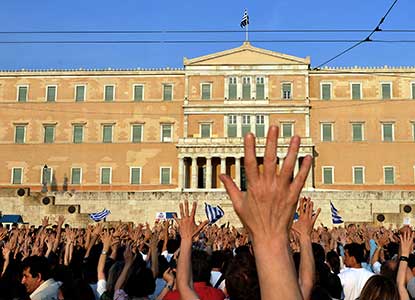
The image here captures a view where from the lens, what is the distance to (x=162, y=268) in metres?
7.35

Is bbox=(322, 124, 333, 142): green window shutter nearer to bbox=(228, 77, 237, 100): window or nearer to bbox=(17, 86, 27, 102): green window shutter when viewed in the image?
bbox=(228, 77, 237, 100): window

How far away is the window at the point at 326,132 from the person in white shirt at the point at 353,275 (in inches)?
1595

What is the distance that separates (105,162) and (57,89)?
8179mm

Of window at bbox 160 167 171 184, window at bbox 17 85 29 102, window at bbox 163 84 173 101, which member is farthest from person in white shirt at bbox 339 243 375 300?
window at bbox 17 85 29 102

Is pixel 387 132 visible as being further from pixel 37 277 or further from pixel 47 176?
pixel 37 277

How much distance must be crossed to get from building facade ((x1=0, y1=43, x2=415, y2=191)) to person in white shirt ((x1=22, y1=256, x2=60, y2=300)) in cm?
3960

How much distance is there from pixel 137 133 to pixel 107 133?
8.82 ft

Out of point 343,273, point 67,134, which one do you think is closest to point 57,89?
point 67,134

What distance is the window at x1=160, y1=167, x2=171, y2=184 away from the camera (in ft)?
153

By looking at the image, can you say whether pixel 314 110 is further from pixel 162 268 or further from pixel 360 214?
pixel 162 268

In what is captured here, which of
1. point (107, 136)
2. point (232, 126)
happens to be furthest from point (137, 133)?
point (232, 126)

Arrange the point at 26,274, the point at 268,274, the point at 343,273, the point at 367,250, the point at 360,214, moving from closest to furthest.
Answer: the point at 268,274, the point at 26,274, the point at 343,273, the point at 367,250, the point at 360,214

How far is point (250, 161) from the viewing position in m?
2.21

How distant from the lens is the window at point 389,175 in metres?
45.6
